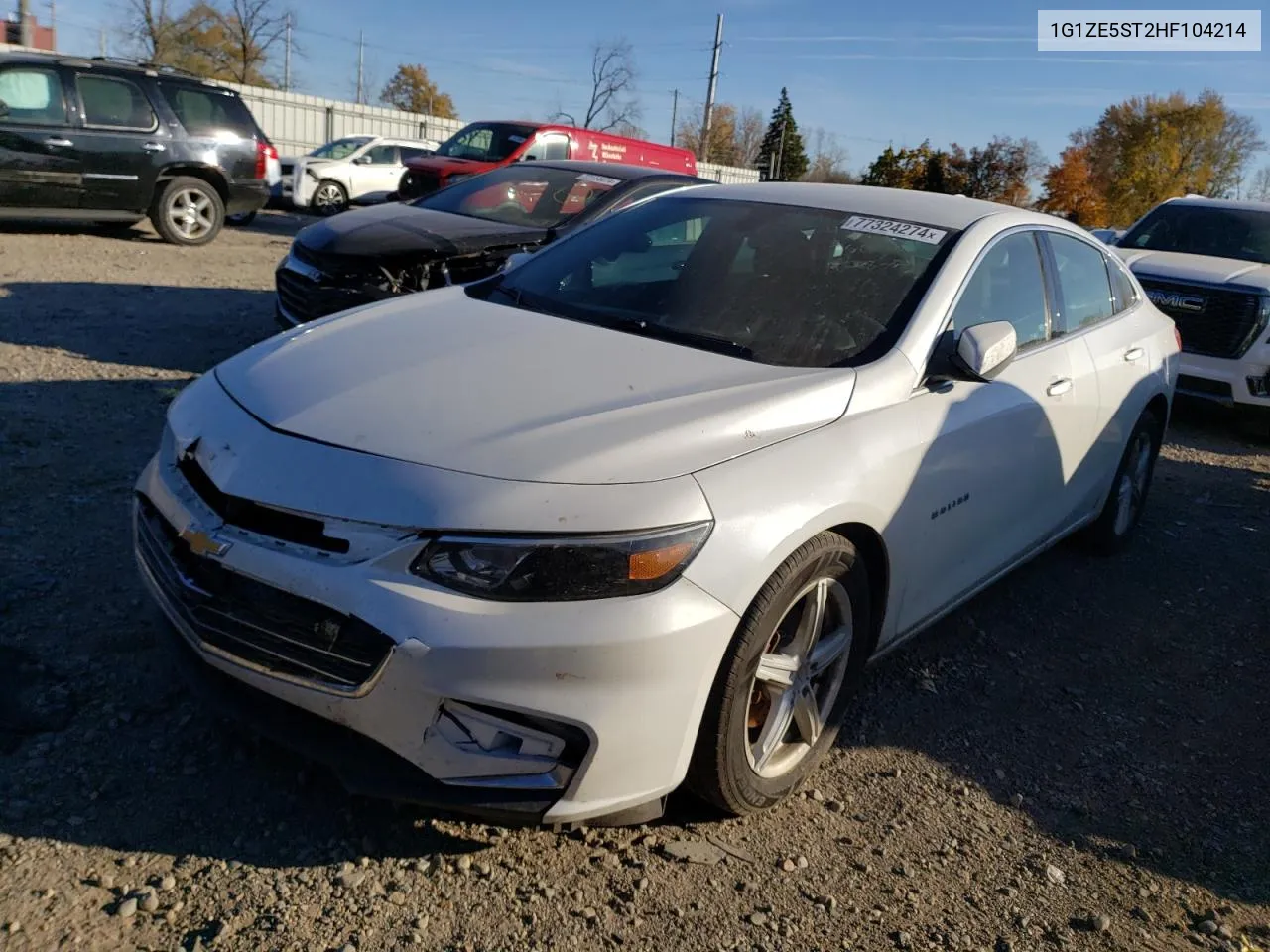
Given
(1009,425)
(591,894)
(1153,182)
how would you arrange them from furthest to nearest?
(1153,182), (1009,425), (591,894)

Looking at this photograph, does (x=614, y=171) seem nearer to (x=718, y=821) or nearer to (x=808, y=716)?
(x=808, y=716)

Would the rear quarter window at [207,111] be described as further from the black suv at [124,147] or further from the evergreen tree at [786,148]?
the evergreen tree at [786,148]

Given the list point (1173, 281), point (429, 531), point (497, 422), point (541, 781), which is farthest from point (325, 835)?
point (1173, 281)

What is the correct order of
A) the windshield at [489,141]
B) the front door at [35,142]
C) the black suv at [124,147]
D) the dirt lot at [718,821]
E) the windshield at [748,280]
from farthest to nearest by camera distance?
the windshield at [489,141] < the black suv at [124,147] < the front door at [35,142] < the windshield at [748,280] < the dirt lot at [718,821]

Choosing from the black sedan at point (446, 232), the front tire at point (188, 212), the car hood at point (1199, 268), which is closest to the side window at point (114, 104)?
the front tire at point (188, 212)

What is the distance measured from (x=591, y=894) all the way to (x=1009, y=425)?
2.12 meters

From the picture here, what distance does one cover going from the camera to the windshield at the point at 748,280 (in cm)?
339

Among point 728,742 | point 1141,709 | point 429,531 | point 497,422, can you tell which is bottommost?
point 1141,709

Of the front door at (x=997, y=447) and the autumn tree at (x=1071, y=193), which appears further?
the autumn tree at (x=1071, y=193)

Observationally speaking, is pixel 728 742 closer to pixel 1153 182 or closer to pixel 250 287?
pixel 250 287

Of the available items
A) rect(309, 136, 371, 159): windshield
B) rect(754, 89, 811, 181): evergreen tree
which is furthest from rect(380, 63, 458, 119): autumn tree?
rect(309, 136, 371, 159): windshield

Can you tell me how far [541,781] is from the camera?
93.9 inches

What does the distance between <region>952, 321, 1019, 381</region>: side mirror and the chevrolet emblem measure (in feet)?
7.11

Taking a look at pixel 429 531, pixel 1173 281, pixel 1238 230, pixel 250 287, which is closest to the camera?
pixel 429 531
